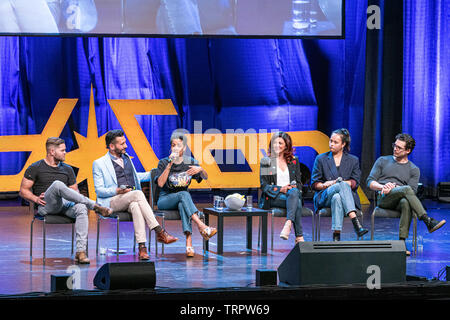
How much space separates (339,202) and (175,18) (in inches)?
140

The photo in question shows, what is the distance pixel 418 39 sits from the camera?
895cm

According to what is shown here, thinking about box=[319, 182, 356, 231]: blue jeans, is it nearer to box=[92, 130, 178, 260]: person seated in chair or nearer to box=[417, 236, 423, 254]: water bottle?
box=[417, 236, 423, 254]: water bottle

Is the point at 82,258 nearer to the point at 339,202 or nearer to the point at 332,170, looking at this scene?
the point at 339,202

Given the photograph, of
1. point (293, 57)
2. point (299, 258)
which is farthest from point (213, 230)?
point (293, 57)

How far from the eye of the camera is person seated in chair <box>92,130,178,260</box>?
5340mm

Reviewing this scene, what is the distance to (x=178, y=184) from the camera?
5.63m

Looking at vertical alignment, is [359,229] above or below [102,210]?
below

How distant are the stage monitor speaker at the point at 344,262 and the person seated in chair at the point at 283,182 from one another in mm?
1977

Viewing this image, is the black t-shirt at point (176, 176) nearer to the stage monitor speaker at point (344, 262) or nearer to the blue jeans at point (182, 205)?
the blue jeans at point (182, 205)

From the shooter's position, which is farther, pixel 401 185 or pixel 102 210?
pixel 401 185

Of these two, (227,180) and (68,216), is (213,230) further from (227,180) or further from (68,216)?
(227,180)

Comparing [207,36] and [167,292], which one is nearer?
[167,292]
